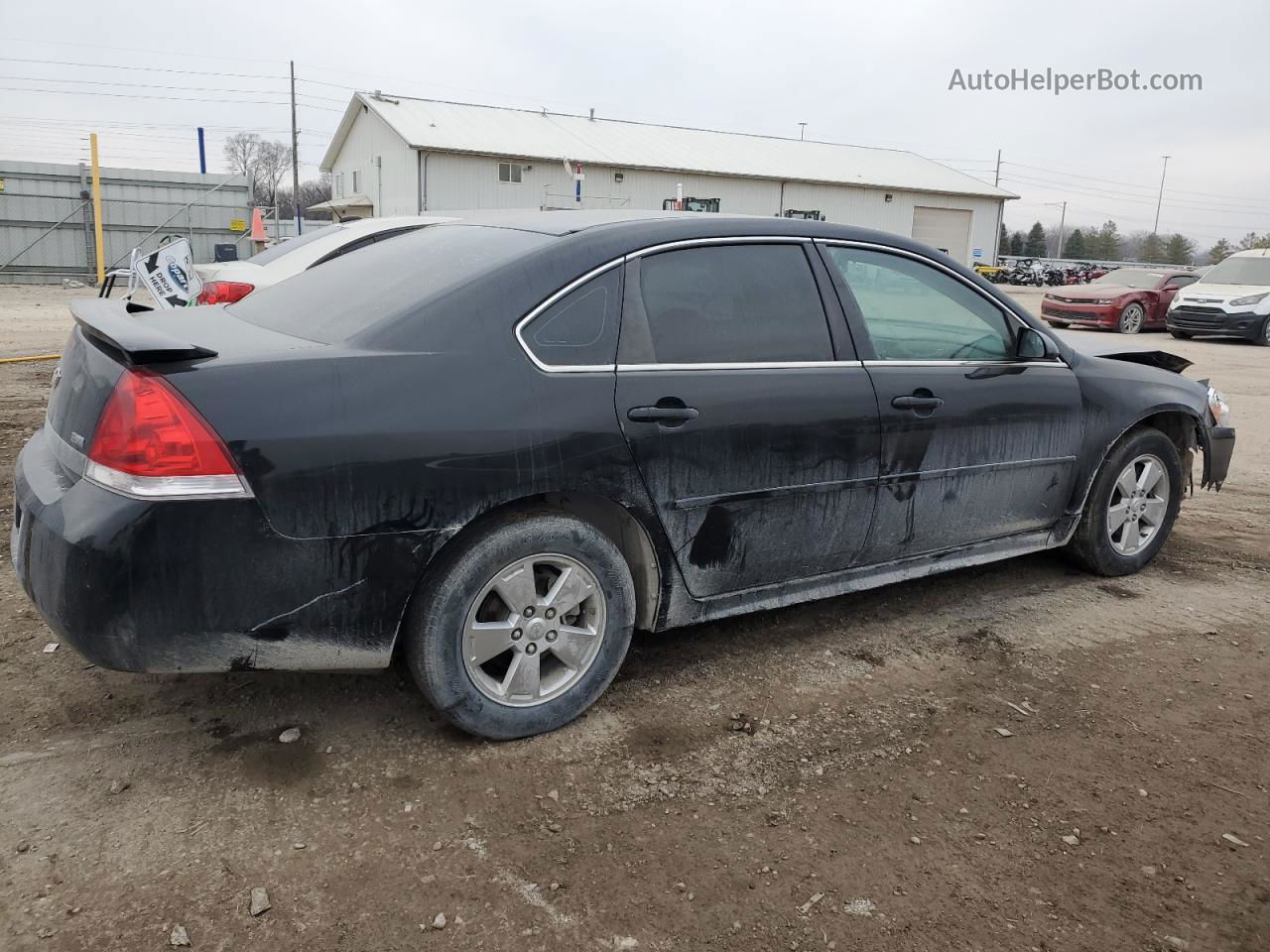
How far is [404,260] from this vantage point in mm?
3502

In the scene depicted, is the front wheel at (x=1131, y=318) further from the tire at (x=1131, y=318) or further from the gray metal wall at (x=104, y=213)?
the gray metal wall at (x=104, y=213)

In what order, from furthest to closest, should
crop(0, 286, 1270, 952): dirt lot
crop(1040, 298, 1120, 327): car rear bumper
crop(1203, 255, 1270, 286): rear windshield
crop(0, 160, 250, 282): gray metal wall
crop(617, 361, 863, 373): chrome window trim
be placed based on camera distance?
crop(0, 160, 250, 282): gray metal wall
crop(1040, 298, 1120, 327): car rear bumper
crop(1203, 255, 1270, 286): rear windshield
crop(617, 361, 863, 373): chrome window trim
crop(0, 286, 1270, 952): dirt lot

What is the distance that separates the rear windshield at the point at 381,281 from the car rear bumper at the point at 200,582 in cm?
68

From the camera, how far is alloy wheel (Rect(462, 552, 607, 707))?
2941mm

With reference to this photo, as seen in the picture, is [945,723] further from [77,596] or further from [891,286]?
[77,596]

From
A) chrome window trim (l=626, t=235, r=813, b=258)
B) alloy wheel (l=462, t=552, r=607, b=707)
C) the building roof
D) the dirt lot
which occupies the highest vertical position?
the building roof

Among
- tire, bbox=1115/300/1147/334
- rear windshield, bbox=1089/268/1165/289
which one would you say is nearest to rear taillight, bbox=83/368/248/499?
tire, bbox=1115/300/1147/334

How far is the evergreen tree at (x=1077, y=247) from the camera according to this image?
3748 inches

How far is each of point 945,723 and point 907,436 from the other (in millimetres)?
1051

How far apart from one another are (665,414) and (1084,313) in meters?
20.0

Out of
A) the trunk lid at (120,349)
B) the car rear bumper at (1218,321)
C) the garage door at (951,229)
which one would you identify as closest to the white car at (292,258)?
the trunk lid at (120,349)

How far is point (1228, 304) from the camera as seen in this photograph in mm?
18812

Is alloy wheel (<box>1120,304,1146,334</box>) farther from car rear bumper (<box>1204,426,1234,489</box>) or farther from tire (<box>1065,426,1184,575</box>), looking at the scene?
tire (<box>1065,426,1184,575</box>)

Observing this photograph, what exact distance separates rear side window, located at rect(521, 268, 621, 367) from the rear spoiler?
92cm
